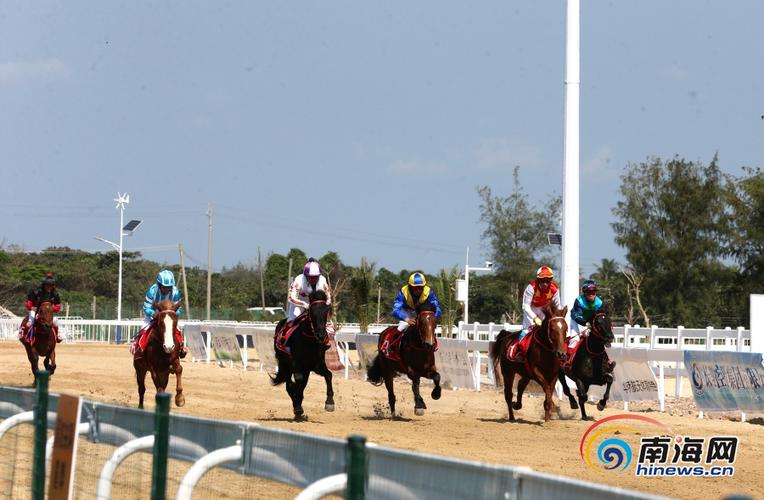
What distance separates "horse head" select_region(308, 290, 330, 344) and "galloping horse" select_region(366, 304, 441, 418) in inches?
55.6

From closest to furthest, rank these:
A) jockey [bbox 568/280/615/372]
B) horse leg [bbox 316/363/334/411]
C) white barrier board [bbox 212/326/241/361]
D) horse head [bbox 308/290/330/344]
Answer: horse head [bbox 308/290/330/344] < horse leg [bbox 316/363/334/411] < jockey [bbox 568/280/615/372] < white barrier board [bbox 212/326/241/361]

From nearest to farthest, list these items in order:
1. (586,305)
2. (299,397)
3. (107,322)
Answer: (299,397), (586,305), (107,322)

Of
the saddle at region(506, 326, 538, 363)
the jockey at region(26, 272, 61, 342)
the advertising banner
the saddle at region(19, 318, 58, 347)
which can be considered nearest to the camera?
the saddle at region(506, 326, 538, 363)

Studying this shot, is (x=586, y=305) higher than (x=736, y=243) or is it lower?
lower

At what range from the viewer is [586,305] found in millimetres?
19156

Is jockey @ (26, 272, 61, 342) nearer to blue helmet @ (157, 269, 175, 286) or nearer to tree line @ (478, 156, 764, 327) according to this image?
blue helmet @ (157, 269, 175, 286)

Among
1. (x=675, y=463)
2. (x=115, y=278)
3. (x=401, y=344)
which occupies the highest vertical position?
(x=115, y=278)

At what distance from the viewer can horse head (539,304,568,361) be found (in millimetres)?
Answer: 17391

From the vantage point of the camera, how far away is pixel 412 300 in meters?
18.0

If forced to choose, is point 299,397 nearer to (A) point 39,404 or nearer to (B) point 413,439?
(B) point 413,439

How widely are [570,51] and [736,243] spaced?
39.5 m

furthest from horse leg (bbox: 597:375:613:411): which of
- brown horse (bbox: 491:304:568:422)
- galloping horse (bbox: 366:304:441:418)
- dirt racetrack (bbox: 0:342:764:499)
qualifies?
galloping horse (bbox: 366:304:441:418)

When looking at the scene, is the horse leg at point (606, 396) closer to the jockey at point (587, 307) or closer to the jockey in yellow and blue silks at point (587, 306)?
the jockey at point (587, 307)

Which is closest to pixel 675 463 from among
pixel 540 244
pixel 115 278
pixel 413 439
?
pixel 413 439
